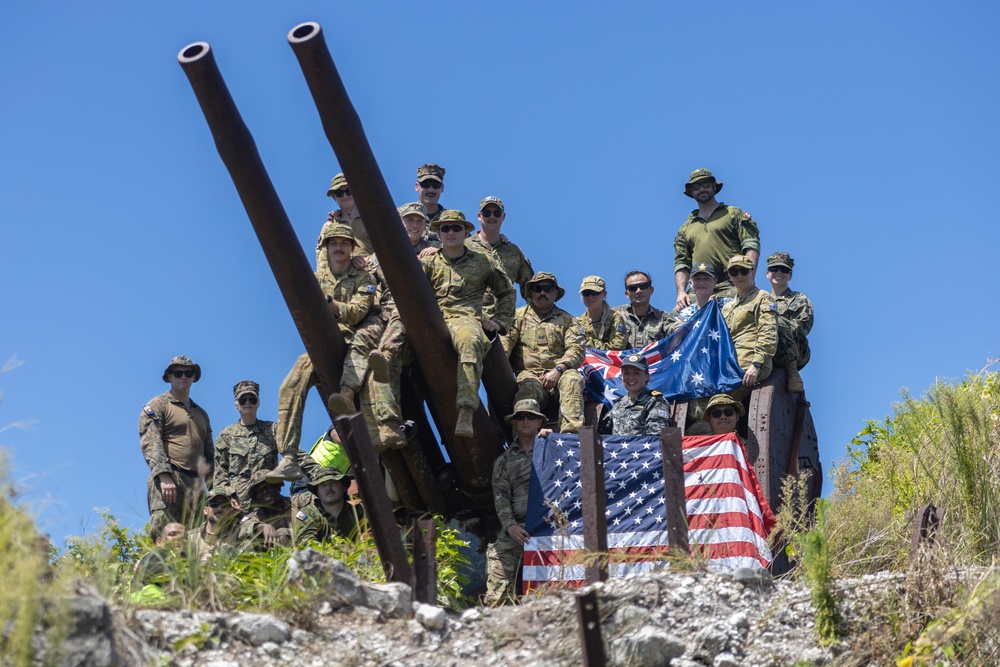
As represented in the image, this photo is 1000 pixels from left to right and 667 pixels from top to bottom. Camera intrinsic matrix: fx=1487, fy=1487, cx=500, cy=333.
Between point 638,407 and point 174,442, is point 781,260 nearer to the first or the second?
point 638,407

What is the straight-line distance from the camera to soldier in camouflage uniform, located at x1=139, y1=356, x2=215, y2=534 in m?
11.3

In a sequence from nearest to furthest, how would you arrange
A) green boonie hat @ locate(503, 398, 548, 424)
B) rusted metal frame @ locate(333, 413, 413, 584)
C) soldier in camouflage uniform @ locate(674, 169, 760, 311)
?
rusted metal frame @ locate(333, 413, 413, 584), green boonie hat @ locate(503, 398, 548, 424), soldier in camouflage uniform @ locate(674, 169, 760, 311)

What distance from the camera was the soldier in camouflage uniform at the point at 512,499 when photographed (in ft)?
32.3

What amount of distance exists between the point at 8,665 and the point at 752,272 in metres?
7.68

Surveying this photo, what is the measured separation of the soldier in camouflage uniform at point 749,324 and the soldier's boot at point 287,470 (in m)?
3.32

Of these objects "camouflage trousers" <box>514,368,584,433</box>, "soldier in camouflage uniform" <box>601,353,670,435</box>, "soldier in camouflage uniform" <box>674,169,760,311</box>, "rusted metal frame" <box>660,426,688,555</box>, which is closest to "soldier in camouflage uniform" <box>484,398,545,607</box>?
"camouflage trousers" <box>514,368,584,433</box>

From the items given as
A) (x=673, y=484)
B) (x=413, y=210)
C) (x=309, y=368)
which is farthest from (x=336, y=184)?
(x=673, y=484)

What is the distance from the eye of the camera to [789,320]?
1173 cm

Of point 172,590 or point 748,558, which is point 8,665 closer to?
point 172,590

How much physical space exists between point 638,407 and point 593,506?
3.38 m

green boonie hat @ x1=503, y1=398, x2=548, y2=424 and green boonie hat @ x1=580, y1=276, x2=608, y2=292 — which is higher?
green boonie hat @ x1=580, y1=276, x2=608, y2=292

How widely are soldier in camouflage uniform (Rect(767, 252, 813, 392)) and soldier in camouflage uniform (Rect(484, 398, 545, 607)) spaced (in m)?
2.25

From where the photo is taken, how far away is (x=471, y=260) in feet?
35.3

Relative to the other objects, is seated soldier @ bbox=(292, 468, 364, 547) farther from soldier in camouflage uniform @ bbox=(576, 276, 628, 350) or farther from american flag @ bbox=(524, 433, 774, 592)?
soldier in camouflage uniform @ bbox=(576, 276, 628, 350)
